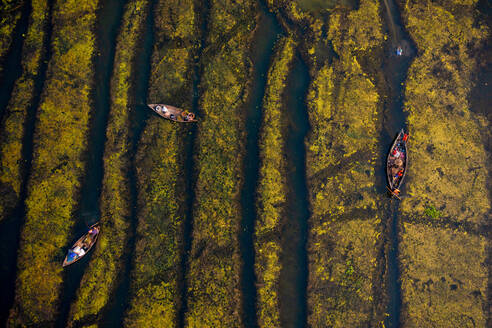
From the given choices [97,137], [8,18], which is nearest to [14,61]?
[8,18]

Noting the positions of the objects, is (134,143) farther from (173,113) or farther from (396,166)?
(396,166)

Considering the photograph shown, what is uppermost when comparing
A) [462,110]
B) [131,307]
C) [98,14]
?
[98,14]

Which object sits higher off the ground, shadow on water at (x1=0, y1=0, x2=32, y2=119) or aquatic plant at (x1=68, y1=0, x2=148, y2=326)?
shadow on water at (x1=0, y1=0, x2=32, y2=119)

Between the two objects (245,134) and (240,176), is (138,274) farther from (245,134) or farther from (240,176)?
(245,134)

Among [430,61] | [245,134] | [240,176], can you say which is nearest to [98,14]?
[245,134]

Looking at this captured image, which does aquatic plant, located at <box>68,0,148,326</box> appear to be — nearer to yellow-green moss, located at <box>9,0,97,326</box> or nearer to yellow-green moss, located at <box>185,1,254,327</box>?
yellow-green moss, located at <box>9,0,97,326</box>

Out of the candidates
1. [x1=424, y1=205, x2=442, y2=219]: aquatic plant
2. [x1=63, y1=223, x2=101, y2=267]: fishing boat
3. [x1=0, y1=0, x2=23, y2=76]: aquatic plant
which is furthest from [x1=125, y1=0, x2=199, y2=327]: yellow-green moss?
[x1=424, y1=205, x2=442, y2=219]: aquatic plant
